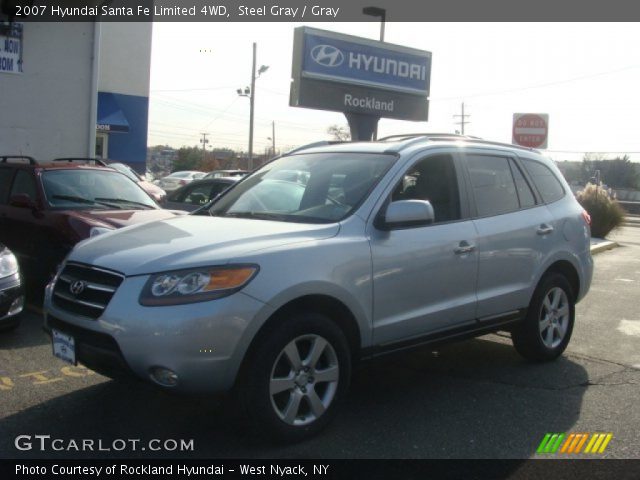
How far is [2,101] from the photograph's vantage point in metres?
13.5

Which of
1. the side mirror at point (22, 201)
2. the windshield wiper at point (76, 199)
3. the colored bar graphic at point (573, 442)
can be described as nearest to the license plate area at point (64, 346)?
the colored bar graphic at point (573, 442)

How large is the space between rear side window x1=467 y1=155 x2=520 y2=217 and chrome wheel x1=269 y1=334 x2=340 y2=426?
189cm

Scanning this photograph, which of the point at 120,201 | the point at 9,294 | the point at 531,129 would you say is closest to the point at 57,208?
the point at 120,201

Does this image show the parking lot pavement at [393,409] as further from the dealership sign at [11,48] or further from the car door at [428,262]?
the dealership sign at [11,48]

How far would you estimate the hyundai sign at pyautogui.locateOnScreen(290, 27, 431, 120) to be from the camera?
50.1 feet

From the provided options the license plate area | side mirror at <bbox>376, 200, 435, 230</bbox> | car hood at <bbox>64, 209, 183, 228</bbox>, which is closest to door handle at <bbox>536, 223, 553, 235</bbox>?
side mirror at <bbox>376, 200, 435, 230</bbox>

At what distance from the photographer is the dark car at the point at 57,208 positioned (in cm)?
733

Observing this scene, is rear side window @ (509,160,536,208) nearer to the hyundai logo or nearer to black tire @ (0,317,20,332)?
black tire @ (0,317,20,332)

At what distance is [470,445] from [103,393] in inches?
98.6

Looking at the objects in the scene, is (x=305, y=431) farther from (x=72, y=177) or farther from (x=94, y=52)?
(x=94, y=52)

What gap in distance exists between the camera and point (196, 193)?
11.8 m

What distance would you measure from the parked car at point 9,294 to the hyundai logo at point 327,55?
10416mm

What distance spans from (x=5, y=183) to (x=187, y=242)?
217 inches

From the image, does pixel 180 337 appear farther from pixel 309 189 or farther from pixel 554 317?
pixel 554 317
